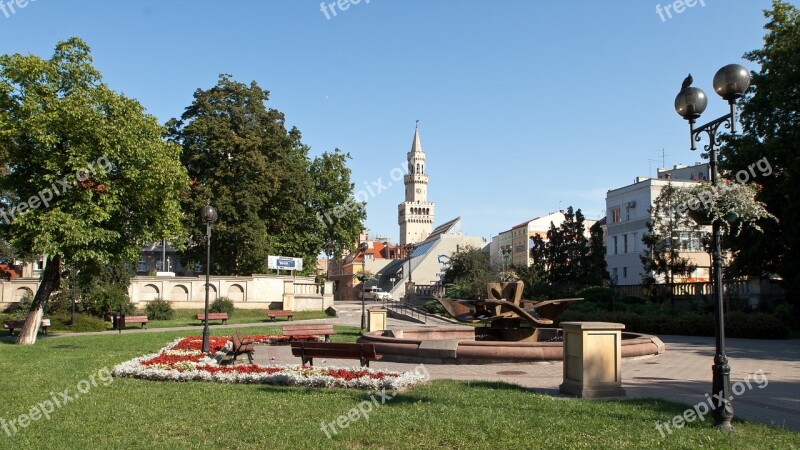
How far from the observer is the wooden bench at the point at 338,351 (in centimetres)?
1330

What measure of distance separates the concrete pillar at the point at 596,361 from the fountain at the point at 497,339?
4.75 meters

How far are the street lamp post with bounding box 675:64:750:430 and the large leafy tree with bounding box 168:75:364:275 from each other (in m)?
37.3

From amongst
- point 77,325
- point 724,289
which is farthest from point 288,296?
point 724,289

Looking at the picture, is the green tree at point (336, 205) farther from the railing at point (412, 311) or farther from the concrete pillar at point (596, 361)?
the concrete pillar at point (596, 361)

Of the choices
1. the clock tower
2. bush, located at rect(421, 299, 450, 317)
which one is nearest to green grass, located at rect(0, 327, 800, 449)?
bush, located at rect(421, 299, 450, 317)

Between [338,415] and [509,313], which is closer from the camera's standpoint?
[338,415]

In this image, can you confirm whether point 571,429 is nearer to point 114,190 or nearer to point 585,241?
point 114,190

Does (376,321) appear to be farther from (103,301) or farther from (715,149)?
(103,301)

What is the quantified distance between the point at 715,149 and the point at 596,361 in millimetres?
3949

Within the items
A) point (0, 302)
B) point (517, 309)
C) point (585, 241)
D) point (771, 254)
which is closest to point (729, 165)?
point (771, 254)

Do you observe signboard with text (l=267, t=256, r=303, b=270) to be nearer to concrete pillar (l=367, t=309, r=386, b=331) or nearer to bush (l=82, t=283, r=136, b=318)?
bush (l=82, t=283, r=136, b=318)

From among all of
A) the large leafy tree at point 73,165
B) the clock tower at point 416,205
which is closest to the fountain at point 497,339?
the large leafy tree at point 73,165

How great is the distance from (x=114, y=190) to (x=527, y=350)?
16.1 meters

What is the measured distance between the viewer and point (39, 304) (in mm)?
23938
